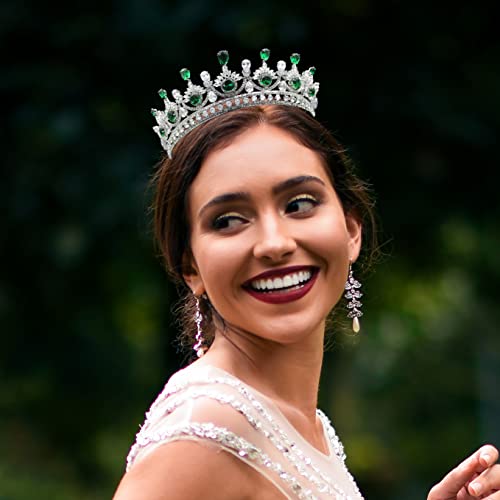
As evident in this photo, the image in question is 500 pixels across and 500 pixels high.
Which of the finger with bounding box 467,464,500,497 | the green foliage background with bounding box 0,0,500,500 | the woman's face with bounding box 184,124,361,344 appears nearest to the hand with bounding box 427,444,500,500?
the finger with bounding box 467,464,500,497

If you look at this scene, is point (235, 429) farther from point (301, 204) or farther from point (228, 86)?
point (228, 86)

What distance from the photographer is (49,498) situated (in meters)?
10.5

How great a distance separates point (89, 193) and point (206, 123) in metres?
4.66

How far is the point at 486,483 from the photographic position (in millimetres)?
3730

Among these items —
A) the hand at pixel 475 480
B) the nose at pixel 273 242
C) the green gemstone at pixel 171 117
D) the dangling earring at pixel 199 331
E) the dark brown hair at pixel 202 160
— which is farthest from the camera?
the dangling earring at pixel 199 331

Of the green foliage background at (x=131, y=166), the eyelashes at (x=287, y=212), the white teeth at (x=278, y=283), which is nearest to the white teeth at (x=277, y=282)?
the white teeth at (x=278, y=283)

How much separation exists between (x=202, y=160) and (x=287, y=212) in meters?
0.27

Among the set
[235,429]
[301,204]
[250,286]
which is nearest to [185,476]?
[235,429]

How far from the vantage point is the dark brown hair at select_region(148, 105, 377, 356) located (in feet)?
11.9

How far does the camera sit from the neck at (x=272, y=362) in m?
3.64

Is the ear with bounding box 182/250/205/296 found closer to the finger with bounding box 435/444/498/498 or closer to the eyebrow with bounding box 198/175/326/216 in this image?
the eyebrow with bounding box 198/175/326/216

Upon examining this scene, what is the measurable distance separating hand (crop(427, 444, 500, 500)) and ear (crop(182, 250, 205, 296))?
88 cm

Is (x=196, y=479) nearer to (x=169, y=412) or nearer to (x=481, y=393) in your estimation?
(x=169, y=412)

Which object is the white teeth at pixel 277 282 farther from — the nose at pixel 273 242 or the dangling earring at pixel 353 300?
the dangling earring at pixel 353 300
